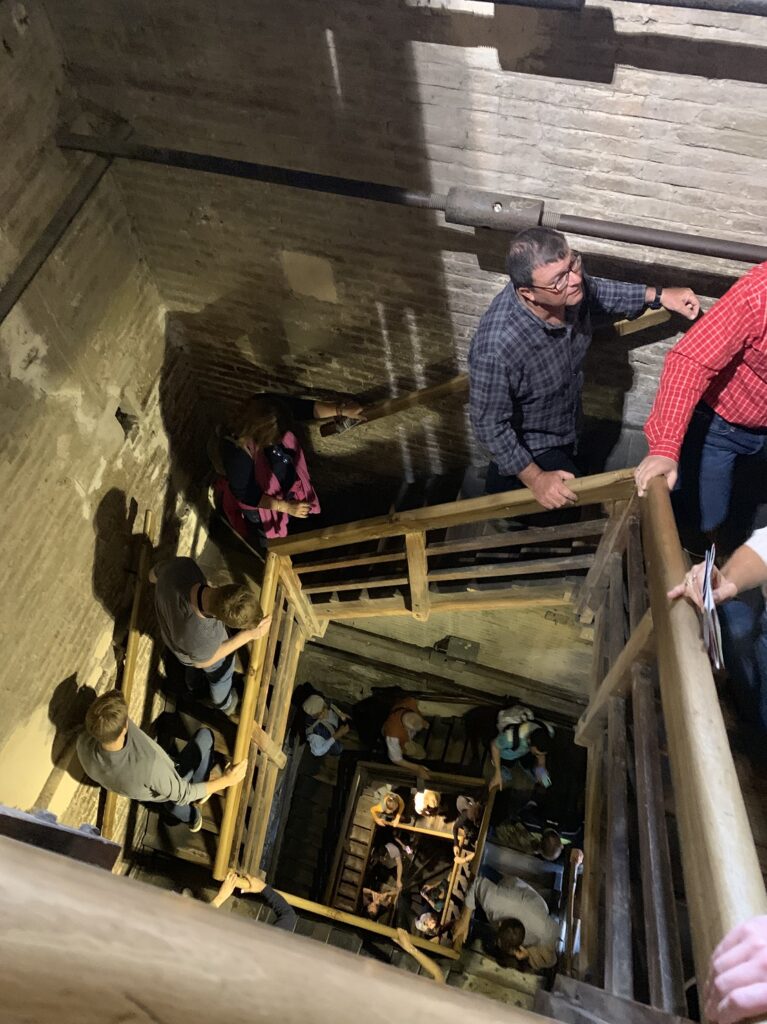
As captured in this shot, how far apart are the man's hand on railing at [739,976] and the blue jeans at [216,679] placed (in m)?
4.31

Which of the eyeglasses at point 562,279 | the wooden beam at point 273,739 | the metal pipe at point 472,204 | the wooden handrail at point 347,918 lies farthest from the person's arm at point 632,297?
the wooden handrail at point 347,918

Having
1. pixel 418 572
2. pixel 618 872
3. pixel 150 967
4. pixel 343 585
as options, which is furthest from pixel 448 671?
pixel 150 967

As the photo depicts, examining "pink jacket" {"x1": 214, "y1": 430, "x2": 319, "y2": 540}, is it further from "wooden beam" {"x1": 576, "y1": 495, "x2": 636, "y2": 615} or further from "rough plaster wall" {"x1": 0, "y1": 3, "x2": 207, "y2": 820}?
"wooden beam" {"x1": 576, "y1": 495, "x2": 636, "y2": 615}

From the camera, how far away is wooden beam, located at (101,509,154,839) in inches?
203

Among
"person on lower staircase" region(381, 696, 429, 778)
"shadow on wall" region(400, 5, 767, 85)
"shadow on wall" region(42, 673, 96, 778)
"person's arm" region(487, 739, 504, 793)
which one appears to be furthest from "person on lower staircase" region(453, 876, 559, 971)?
"shadow on wall" region(400, 5, 767, 85)

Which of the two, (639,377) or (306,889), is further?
(306,889)

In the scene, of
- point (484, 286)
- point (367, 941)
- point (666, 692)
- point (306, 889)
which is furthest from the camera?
point (306, 889)

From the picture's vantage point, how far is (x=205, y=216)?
4.05 m

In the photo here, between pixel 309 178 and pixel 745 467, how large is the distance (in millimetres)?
2647

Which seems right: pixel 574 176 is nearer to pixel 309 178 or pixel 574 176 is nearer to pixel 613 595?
pixel 309 178

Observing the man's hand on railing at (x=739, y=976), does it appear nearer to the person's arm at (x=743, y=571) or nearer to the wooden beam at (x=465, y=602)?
the person's arm at (x=743, y=571)

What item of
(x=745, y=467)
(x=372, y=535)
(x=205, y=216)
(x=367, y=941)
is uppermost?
(x=205, y=216)

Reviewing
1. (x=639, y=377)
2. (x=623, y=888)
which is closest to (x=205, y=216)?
(x=639, y=377)

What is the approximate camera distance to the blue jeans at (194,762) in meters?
5.21
